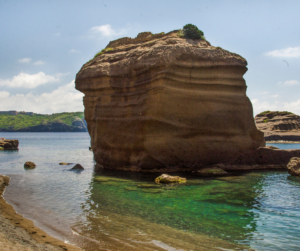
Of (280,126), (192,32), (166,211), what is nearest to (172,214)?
(166,211)

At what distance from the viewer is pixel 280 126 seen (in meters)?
67.9

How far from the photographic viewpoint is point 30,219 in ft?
26.9

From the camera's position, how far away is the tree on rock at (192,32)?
17000 millimetres

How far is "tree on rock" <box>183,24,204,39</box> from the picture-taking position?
1700 centimetres

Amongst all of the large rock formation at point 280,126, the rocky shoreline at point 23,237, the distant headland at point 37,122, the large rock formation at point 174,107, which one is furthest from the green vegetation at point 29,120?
the rocky shoreline at point 23,237

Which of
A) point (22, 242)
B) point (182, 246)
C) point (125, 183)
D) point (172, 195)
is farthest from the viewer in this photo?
point (125, 183)

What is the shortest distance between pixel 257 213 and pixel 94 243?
5042 millimetres

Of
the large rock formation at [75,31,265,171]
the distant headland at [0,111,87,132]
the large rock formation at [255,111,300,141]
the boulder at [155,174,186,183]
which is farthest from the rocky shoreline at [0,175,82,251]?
the distant headland at [0,111,87,132]

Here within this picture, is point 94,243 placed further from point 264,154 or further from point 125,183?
point 264,154

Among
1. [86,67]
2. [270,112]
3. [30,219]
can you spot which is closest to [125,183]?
[30,219]

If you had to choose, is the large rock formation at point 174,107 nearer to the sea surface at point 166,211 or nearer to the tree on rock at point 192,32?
the tree on rock at point 192,32

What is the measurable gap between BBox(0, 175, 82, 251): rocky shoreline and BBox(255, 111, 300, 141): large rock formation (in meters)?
64.5

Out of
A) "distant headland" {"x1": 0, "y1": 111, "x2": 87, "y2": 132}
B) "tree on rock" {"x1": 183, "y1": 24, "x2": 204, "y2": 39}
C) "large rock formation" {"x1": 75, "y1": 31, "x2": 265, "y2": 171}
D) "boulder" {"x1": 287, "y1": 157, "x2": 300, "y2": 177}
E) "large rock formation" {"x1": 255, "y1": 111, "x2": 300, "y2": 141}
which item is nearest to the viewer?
"boulder" {"x1": 287, "y1": 157, "x2": 300, "y2": 177}

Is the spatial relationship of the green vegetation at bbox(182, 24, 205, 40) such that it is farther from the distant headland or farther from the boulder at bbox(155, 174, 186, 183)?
the distant headland
